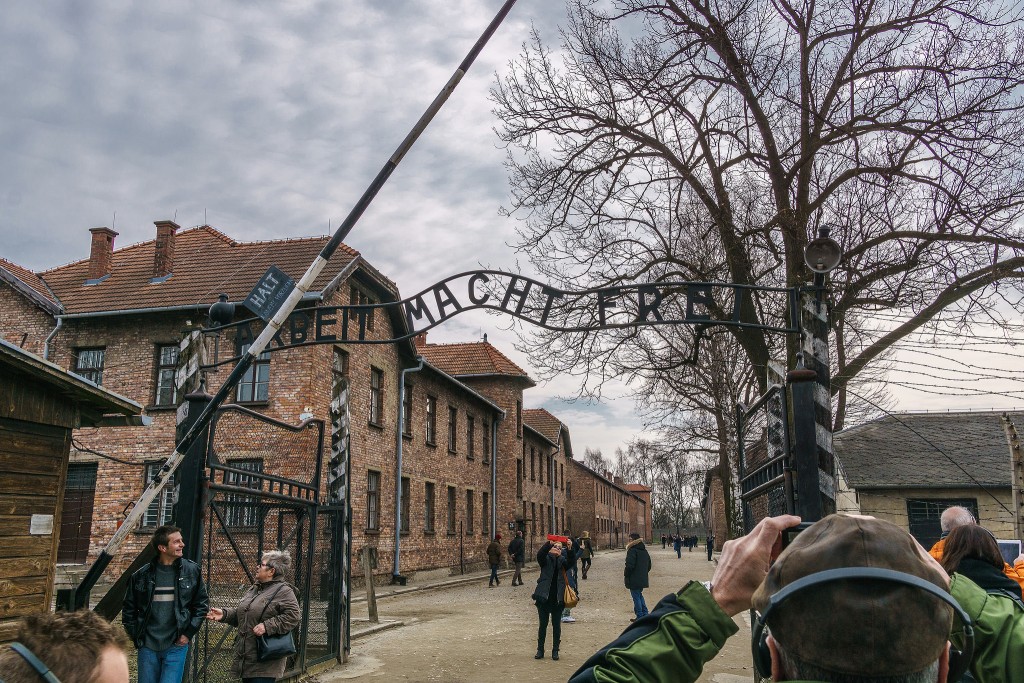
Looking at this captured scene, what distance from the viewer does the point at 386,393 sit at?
26000 millimetres

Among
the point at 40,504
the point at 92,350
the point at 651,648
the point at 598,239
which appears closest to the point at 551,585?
the point at 598,239

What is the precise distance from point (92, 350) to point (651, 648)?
80.4 ft

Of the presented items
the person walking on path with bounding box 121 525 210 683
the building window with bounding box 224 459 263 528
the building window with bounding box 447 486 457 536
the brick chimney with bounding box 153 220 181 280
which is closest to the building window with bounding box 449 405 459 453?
the building window with bounding box 447 486 457 536

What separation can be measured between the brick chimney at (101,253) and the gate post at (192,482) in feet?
64.3

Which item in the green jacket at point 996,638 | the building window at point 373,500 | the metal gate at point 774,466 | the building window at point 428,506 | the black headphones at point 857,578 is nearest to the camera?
the black headphones at point 857,578

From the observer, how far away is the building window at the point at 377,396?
83.7ft

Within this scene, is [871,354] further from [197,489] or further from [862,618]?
[862,618]

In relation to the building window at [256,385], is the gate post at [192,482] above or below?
below

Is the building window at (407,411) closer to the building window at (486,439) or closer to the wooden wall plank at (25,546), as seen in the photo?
the building window at (486,439)

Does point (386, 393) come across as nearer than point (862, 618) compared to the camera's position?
No

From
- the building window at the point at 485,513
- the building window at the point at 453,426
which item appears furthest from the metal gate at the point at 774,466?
the building window at the point at 485,513

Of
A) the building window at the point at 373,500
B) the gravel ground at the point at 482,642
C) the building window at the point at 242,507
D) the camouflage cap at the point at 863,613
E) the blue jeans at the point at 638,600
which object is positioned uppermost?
the building window at the point at 373,500

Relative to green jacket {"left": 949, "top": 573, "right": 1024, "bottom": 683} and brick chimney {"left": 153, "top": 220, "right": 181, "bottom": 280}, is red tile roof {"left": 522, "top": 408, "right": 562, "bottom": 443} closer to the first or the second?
brick chimney {"left": 153, "top": 220, "right": 181, "bottom": 280}

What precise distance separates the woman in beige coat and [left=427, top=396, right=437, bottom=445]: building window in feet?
75.8
